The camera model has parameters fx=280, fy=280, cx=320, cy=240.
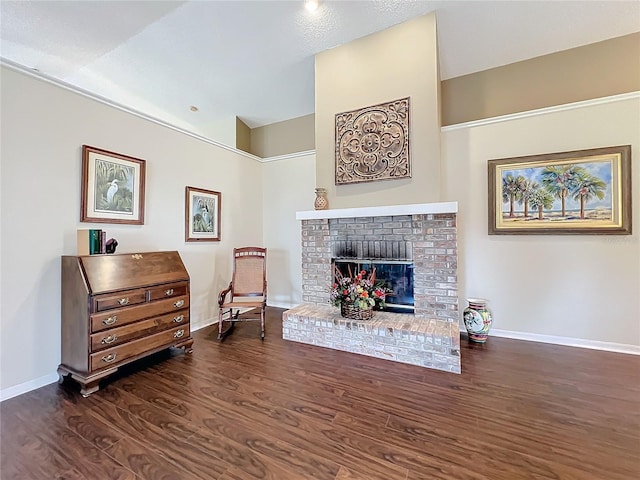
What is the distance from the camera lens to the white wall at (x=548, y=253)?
298cm

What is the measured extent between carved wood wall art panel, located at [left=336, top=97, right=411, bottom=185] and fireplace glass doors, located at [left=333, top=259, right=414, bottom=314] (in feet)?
3.56

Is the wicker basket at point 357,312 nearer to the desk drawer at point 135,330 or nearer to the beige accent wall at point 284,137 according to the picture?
the desk drawer at point 135,330

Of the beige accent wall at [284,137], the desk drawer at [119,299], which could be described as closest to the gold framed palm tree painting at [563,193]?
the beige accent wall at [284,137]

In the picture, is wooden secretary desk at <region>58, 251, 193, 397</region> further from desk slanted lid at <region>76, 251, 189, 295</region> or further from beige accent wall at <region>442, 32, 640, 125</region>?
beige accent wall at <region>442, 32, 640, 125</region>

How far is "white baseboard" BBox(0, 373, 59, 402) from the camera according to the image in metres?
2.21

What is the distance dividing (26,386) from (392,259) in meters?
3.72

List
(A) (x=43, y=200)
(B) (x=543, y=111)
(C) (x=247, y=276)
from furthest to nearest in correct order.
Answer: (C) (x=247, y=276)
(B) (x=543, y=111)
(A) (x=43, y=200)

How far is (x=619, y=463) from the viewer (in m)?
1.53

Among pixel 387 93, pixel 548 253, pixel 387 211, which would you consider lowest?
pixel 548 253

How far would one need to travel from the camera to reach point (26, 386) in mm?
2318

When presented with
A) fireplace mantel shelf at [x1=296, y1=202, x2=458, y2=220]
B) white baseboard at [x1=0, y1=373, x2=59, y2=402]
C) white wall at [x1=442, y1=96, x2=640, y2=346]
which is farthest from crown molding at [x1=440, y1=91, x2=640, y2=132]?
white baseboard at [x1=0, y1=373, x2=59, y2=402]

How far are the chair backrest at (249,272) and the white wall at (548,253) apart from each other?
2.76m

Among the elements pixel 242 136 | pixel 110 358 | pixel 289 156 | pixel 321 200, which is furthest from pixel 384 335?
pixel 242 136

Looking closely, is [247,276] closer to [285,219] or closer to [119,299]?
[285,219]
